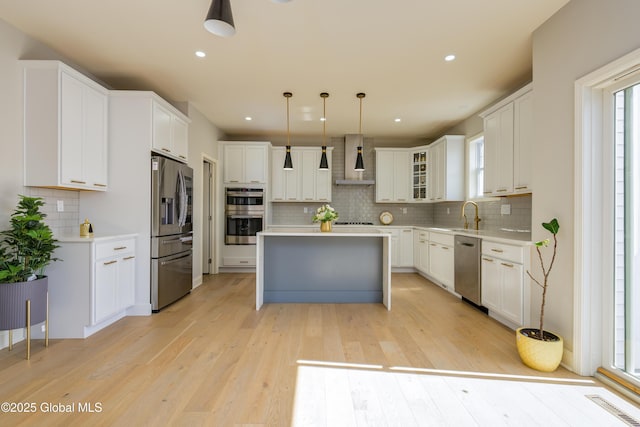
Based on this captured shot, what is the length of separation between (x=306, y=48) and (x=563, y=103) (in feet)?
7.27

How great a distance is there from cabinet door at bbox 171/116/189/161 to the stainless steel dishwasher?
3901mm

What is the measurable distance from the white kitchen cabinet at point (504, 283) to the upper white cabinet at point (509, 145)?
709mm

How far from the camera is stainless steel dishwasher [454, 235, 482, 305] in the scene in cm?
357

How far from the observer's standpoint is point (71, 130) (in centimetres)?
286

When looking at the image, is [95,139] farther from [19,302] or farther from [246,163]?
[246,163]

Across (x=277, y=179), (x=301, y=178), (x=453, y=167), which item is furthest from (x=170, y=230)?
(x=453, y=167)

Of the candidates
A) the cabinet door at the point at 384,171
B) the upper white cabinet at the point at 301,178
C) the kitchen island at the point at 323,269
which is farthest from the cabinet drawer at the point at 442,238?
the upper white cabinet at the point at 301,178

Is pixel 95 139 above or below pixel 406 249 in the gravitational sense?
above

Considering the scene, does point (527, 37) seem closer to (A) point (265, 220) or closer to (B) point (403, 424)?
(B) point (403, 424)

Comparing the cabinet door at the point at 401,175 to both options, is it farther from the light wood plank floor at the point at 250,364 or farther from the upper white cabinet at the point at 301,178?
the light wood plank floor at the point at 250,364

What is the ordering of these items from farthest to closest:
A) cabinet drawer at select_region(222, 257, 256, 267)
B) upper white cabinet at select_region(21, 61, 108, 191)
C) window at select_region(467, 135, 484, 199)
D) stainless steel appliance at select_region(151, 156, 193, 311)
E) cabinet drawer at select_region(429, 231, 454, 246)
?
1. cabinet drawer at select_region(222, 257, 256, 267)
2. window at select_region(467, 135, 484, 199)
3. cabinet drawer at select_region(429, 231, 454, 246)
4. stainless steel appliance at select_region(151, 156, 193, 311)
5. upper white cabinet at select_region(21, 61, 108, 191)

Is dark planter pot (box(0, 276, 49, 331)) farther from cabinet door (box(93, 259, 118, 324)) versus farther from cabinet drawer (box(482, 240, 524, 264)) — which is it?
cabinet drawer (box(482, 240, 524, 264))

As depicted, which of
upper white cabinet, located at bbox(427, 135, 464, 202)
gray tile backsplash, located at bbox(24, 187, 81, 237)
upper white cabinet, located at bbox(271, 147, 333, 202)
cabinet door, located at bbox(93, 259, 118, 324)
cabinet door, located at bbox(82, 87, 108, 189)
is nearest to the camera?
cabinet door, located at bbox(93, 259, 118, 324)

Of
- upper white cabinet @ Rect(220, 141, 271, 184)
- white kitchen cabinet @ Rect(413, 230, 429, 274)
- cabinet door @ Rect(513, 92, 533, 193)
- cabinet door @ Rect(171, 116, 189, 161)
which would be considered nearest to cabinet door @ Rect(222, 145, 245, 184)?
upper white cabinet @ Rect(220, 141, 271, 184)
